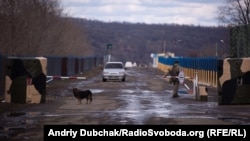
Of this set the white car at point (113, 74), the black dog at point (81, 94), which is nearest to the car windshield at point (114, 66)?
the white car at point (113, 74)

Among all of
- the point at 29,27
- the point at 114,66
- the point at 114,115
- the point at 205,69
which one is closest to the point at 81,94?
the point at 114,115

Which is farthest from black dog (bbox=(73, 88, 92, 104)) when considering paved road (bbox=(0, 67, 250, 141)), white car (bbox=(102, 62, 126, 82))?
white car (bbox=(102, 62, 126, 82))

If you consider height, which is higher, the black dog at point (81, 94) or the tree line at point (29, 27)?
the tree line at point (29, 27)

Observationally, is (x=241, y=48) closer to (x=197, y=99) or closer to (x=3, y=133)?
(x=197, y=99)

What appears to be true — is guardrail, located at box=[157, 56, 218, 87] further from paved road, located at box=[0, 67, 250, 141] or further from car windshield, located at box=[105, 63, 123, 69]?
paved road, located at box=[0, 67, 250, 141]

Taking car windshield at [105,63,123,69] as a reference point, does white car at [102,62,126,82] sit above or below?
below

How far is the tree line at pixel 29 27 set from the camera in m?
34.2

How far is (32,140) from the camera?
12.5m

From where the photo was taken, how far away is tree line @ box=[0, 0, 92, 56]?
112 feet

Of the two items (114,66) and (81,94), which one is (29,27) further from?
(81,94)

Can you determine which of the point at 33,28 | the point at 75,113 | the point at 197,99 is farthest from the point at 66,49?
the point at 75,113

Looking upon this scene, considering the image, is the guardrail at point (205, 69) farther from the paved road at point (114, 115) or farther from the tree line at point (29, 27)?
the paved road at point (114, 115)

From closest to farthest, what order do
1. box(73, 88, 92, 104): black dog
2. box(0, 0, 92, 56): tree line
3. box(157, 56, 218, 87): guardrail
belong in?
box(73, 88, 92, 104): black dog
box(0, 0, 92, 56): tree line
box(157, 56, 218, 87): guardrail

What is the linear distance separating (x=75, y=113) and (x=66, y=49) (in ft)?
165
